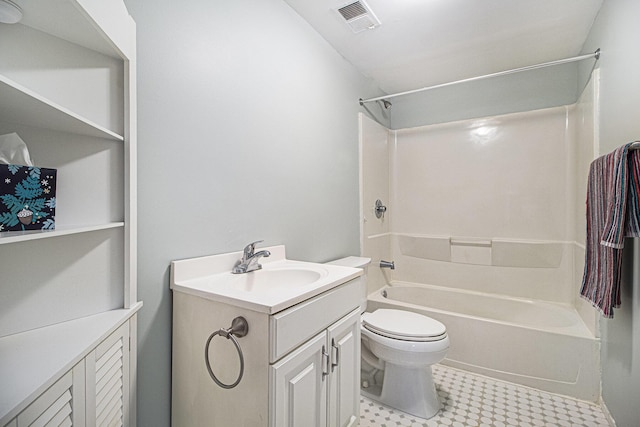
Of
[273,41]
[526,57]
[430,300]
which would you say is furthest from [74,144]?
[526,57]

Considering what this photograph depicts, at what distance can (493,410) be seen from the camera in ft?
5.41

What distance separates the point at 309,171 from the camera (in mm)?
1882

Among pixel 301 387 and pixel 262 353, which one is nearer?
pixel 262 353

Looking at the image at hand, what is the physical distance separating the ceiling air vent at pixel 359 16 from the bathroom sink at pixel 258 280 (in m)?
1.46

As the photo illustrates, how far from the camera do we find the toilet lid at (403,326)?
1.64 meters

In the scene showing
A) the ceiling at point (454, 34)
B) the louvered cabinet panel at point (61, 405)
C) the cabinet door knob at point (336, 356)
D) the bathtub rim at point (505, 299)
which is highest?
the ceiling at point (454, 34)

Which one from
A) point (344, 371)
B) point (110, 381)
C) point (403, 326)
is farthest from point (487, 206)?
point (110, 381)

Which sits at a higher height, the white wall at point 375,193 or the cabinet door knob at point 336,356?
the white wall at point 375,193

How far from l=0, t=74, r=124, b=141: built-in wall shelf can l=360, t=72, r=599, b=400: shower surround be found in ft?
6.42

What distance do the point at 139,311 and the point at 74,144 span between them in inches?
23.0

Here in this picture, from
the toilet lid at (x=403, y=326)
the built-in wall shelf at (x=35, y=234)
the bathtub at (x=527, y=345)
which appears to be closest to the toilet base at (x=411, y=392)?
the toilet lid at (x=403, y=326)

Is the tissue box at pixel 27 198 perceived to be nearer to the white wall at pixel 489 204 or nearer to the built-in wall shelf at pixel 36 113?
the built-in wall shelf at pixel 36 113

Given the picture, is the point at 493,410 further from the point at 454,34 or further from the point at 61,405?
the point at 454,34

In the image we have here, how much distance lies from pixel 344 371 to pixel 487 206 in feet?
6.83
